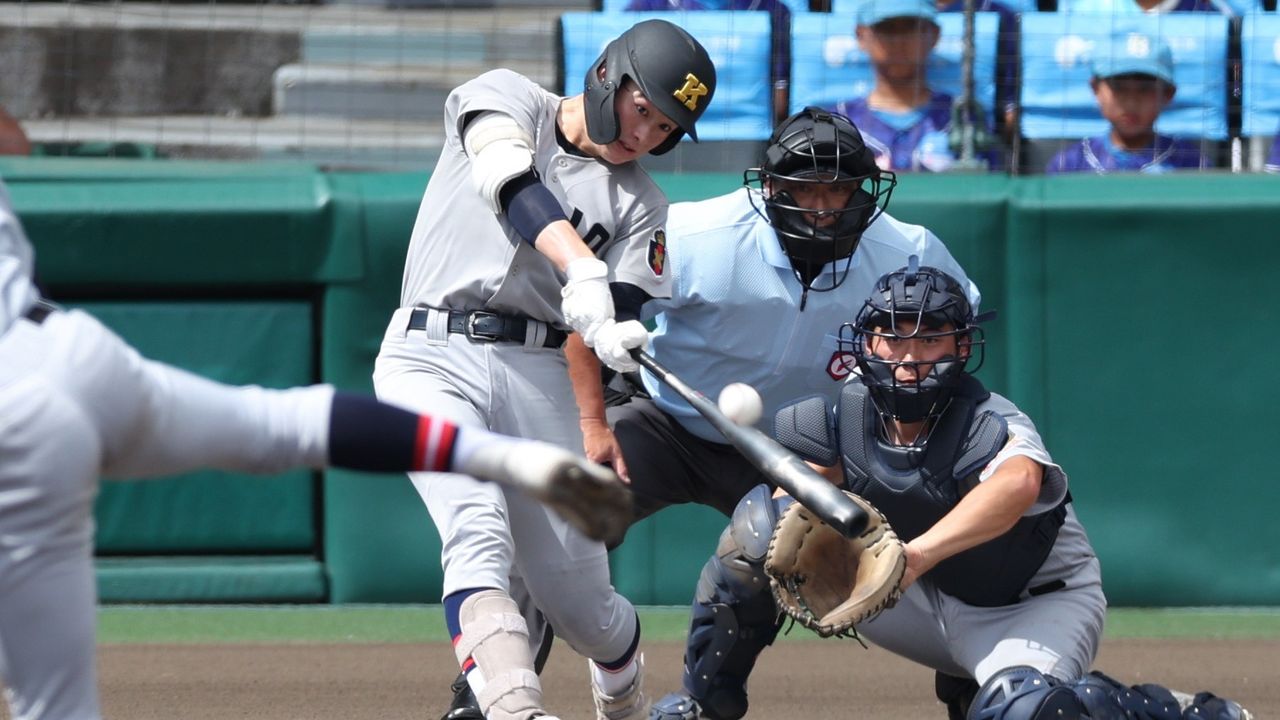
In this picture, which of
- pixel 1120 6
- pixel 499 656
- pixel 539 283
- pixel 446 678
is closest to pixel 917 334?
pixel 539 283

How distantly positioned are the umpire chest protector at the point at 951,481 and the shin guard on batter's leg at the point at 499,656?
750mm

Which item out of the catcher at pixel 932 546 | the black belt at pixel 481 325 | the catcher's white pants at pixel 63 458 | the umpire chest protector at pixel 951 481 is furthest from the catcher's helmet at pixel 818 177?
the catcher's white pants at pixel 63 458

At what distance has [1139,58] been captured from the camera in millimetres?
6215

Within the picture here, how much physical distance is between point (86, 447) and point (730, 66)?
14.8ft

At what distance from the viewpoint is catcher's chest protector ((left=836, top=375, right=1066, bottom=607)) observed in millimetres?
3311

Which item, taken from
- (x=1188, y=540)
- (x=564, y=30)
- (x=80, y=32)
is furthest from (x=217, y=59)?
(x=1188, y=540)

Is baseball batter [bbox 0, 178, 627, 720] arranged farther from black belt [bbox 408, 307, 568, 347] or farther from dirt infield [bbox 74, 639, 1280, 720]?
dirt infield [bbox 74, 639, 1280, 720]

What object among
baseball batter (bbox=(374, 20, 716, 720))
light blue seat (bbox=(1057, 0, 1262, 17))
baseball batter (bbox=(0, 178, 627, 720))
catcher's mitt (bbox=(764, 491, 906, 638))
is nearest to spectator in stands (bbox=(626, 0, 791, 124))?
light blue seat (bbox=(1057, 0, 1262, 17))

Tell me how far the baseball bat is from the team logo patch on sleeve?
0.49 metres

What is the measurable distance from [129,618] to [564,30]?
114 inches

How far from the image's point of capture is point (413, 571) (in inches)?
213

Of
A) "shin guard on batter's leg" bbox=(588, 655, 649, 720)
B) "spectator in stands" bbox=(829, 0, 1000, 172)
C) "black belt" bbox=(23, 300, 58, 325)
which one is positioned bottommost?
"shin guard on batter's leg" bbox=(588, 655, 649, 720)

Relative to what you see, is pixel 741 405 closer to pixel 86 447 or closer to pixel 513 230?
pixel 513 230

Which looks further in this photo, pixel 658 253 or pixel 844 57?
pixel 844 57
